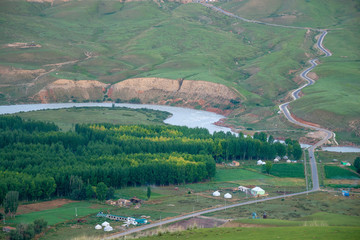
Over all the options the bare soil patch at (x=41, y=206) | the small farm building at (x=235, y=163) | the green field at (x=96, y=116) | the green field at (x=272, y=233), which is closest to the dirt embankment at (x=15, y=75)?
the green field at (x=96, y=116)

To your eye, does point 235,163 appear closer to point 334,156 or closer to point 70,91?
point 334,156

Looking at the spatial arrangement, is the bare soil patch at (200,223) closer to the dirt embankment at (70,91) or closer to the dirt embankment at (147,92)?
the dirt embankment at (147,92)

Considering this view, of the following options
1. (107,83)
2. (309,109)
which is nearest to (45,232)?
(309,109)

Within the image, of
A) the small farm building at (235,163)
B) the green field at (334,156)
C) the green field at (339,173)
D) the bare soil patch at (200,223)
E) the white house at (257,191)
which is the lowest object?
the bare soil patch at (200,223)

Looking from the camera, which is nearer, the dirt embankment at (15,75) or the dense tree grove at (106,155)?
the dense tree grove at (106,155)

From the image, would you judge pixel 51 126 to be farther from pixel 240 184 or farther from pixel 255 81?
pixel 255 81

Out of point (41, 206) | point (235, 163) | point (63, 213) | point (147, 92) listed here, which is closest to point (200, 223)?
point (63, 213)

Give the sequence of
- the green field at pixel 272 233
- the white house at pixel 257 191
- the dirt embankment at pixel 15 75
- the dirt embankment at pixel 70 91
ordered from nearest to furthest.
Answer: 1. the green field at pixel 272 233
2. the white house at pixel 257 191
3. the dirt embankment at pixel 70 91
4. the dirt embankment at pixel 15 75

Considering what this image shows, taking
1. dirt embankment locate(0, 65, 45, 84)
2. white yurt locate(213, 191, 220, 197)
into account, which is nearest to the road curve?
white yurt locate(213, 191, 220, 197)
